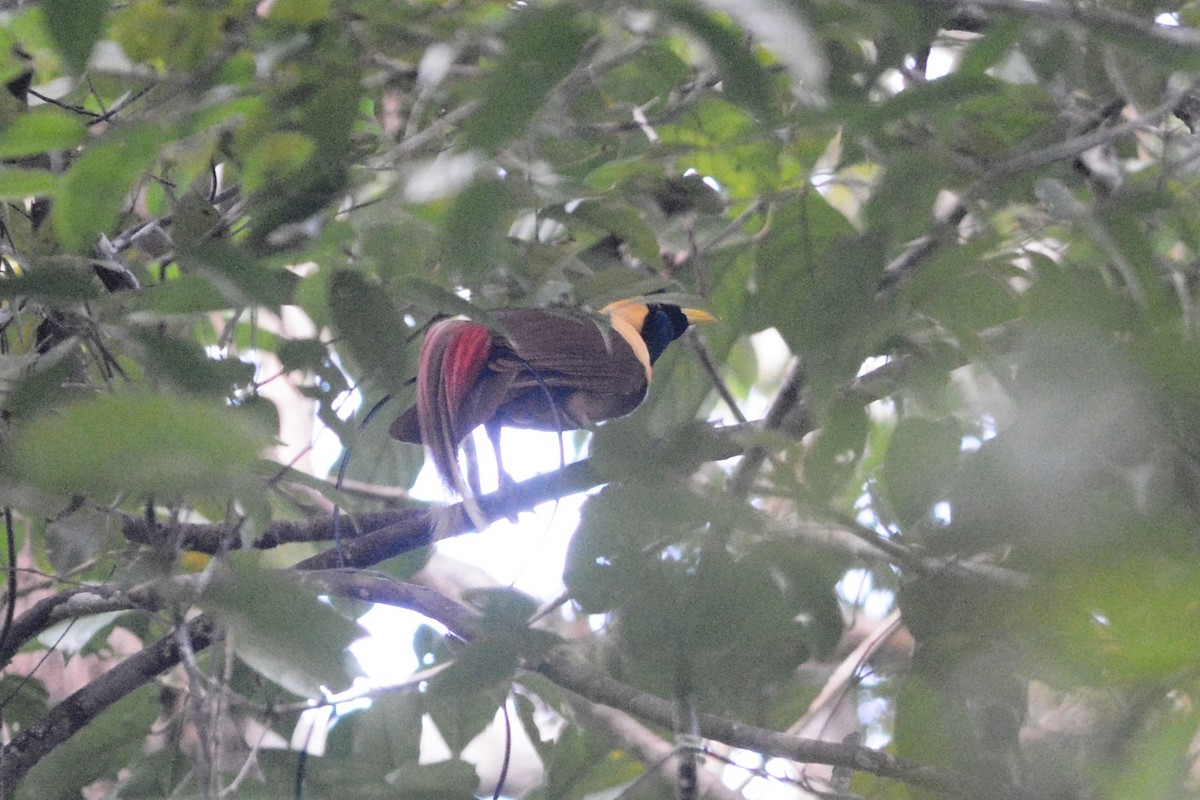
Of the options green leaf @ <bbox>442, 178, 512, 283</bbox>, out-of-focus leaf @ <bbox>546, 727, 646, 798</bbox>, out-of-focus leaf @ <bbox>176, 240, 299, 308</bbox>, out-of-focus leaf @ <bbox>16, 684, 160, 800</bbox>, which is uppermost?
out-of-focus leaf @ <bbox>176, 240, 299, 308</bbox>

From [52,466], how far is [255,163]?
0.53 metres

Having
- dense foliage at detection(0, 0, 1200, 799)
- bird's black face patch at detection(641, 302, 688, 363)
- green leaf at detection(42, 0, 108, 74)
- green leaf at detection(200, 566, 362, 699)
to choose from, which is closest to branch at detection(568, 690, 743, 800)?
dense foliage at detection(0, 0, 1200, 799)

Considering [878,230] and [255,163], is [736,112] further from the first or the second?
[255,163]

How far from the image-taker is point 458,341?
1961 millimetres

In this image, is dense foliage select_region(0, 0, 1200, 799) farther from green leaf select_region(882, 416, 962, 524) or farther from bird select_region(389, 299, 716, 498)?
bird select_region(389, 299, 716, 498)

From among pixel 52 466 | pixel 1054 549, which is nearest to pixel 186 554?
pixel 52 466

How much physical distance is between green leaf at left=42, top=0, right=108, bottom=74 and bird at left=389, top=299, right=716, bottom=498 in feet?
3.26

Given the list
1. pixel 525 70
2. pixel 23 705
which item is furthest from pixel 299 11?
pixel 23 705

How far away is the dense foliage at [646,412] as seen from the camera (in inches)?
26.5

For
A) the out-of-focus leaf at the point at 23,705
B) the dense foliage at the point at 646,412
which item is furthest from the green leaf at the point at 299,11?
the out-of-focus leaf at the point at 23,705

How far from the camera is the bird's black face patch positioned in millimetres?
2822

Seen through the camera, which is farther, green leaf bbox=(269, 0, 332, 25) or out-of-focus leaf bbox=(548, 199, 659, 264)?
out-of-focus leaf bbox=(548, 199, 659, 264)

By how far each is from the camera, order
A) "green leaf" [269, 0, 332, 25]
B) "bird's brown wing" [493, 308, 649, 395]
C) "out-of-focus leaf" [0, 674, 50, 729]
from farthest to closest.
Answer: "bird's brown wing" [493, 308, 649, 395] → "out-of-focus leaf" [0, 674, 50, 729] → "green leaf" [269, 0, 332, 25]

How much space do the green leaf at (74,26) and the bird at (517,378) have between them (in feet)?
3.26
